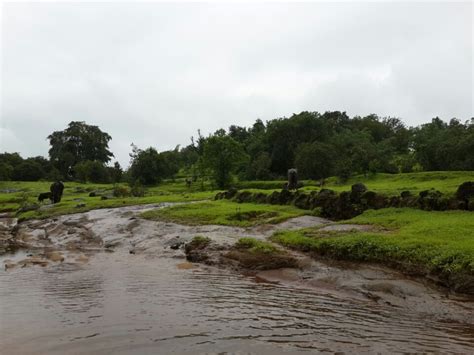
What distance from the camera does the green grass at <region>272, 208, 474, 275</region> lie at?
11.7m

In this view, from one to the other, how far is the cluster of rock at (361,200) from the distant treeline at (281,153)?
2530 centimetres

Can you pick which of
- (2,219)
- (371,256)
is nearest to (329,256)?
(371,256)

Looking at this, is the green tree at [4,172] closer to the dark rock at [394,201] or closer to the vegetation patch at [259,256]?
the vegetation patch at [259,256]

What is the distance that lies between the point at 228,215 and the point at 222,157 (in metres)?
36.2

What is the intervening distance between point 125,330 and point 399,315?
6214mm

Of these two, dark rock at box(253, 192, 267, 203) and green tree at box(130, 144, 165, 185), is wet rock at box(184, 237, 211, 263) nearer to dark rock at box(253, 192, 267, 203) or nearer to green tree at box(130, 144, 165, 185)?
dark rock at box(253, 192, 267, 203)

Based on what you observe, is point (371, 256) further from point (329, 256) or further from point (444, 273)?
point (444, 273)

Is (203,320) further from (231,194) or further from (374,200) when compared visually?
(231,194)

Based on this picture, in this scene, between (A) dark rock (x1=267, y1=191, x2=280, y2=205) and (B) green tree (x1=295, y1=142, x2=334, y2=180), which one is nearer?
(A) dark rock (x1=267, y1=191, x2=280, y2=205)

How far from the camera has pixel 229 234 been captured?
2025 centimetres

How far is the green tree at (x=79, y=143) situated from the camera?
11000 cm

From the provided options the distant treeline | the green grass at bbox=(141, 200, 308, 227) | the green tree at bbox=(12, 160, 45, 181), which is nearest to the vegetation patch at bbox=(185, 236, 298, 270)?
the green grass at bbox=(141, 200, 308, 227)

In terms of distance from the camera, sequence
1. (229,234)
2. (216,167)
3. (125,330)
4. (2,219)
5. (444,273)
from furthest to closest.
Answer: (216,167), (2,219), (229,234), (444,273), (125,330)

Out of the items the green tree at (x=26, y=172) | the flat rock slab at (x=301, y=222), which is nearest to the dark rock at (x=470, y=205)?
the flat rock slab at (x=301, y=222)
